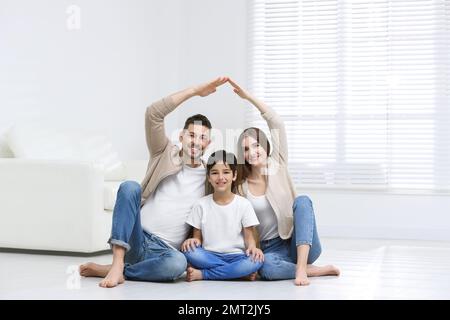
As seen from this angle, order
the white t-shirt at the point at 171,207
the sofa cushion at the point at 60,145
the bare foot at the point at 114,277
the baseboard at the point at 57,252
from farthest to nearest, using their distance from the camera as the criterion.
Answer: the sofa cushion at the point at 60,145
the baseboard at the point at 57,252
the white t-shirt at the point at 171,207
the bare foot at the point at 114,277

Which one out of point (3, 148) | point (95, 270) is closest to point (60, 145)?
point (3, 148)

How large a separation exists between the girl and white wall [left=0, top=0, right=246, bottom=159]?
1.97 metres

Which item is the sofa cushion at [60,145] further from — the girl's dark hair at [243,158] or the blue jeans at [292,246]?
the blue jeans at [292,246]

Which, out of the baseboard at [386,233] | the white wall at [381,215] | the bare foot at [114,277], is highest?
the bare foot at [114,277]

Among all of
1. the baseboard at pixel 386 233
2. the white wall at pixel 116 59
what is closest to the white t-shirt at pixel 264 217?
the white wall at pixel 116 59

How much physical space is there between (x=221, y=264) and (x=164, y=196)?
1.21ft

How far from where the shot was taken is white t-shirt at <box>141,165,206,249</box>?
325 cm

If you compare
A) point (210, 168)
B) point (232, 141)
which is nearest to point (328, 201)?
point (232, 141)

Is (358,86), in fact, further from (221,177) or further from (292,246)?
(221,177)

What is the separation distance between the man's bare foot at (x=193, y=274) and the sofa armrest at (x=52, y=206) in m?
1.08

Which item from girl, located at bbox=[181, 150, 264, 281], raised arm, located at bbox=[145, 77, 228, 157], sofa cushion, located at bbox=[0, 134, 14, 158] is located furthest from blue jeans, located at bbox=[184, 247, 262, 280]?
sofa cushion, located at bbox=[0, 134, 14, 158]

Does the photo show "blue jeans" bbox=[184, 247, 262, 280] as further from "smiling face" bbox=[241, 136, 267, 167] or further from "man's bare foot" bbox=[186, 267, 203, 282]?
"smiling face" bbox=[241, 136, 267, 167]

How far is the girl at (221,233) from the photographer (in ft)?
10.5
